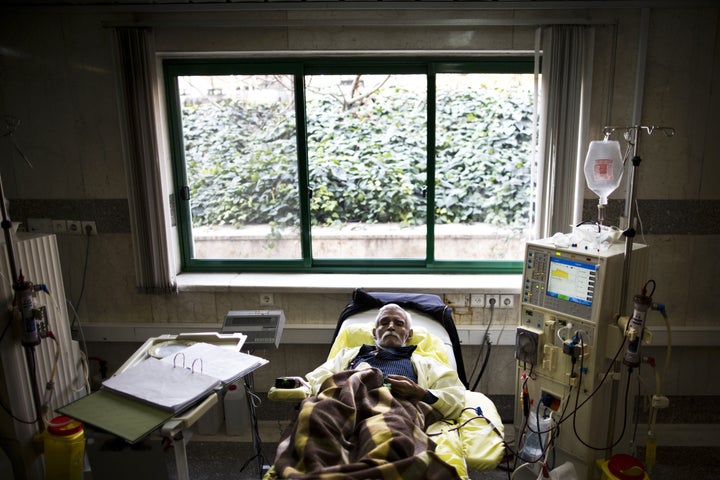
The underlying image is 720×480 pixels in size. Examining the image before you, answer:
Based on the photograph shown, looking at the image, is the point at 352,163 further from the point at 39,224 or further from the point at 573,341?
the point at 39,224

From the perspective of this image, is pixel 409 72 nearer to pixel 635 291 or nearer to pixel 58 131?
pixel 635 291

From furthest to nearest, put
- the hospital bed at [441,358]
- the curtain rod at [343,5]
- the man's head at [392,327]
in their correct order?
the curtain rod at [343,5], the man's head at [392,327], the hospital bed at [441,358]

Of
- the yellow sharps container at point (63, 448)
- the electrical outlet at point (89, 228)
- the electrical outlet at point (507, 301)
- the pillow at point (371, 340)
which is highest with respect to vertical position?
the electrical outlet at point (89, 228)

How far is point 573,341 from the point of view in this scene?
2.16m

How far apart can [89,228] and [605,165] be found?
9.67 feet

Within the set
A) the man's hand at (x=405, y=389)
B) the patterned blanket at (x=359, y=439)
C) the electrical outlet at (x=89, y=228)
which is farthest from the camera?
the electrical outlet at (x=89, y=228)

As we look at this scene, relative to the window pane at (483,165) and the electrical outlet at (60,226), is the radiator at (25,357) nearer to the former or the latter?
the electrical outlet at (60,226)

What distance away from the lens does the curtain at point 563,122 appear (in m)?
2.66

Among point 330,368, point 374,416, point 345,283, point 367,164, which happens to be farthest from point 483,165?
point 374,416

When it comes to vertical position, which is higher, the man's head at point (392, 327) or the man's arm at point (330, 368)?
the man's head at point (392, 327)

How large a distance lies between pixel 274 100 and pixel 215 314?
140 centimetres

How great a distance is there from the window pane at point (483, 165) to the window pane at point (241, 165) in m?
0.96

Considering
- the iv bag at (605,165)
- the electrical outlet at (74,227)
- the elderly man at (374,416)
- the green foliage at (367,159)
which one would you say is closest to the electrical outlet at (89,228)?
the electrical outlet at (74,227)

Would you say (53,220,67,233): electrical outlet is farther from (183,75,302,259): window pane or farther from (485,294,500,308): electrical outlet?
(485,294,500,308): electrical outlet
